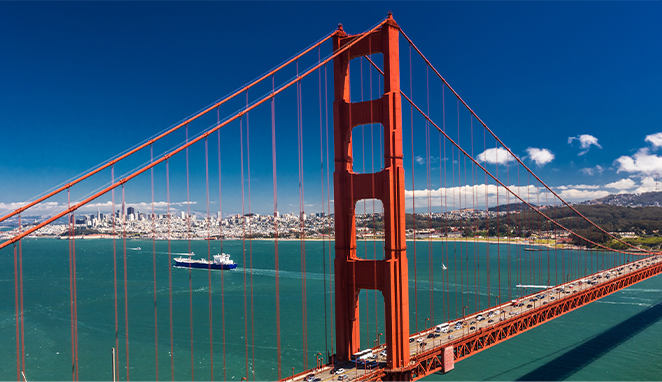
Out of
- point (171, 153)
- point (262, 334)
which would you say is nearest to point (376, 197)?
point (171, 153)

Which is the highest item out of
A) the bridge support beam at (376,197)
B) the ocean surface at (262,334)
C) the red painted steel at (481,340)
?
the bridge support beam at (376,197)

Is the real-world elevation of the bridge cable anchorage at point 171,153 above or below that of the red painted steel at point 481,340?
above

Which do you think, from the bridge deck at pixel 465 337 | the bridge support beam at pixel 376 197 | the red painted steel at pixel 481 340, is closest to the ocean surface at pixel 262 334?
the bridge support beam at pixel 376 197

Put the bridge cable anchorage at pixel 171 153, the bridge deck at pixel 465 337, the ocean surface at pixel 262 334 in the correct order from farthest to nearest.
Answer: the ocean surface at pixel 262 334, the bridge deck at pixel 465 337, the bridge cable anchorage at pixel 171 153

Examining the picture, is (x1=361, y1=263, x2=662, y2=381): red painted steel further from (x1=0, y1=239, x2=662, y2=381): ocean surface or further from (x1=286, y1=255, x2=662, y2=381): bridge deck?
(x1=0, y1=239, x2=662, y2=381): ocean surface

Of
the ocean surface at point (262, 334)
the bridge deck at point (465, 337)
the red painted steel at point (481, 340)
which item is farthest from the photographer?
the ocean surface at point (262, 334)

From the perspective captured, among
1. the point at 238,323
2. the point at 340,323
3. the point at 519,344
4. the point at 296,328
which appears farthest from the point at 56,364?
the point at 519,344

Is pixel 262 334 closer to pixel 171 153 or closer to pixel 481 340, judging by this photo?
pixel 481 340

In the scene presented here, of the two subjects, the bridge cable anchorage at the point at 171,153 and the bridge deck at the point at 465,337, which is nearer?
the bridge cable anchorage at the point at 171,153

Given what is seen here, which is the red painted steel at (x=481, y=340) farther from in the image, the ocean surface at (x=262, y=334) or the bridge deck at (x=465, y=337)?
the ocean surface at (x=262, y=334)
